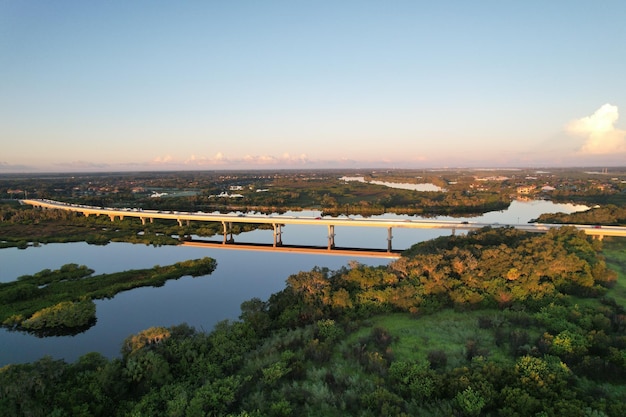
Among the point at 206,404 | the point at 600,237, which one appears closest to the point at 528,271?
the point at 206,404

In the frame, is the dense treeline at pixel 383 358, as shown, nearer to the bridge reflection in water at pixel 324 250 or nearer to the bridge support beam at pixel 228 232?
the bridge reflection in water at pixel 324 250

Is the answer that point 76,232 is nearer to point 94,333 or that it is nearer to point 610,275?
point 94,333

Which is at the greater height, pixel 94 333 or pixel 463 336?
pixel 463 336

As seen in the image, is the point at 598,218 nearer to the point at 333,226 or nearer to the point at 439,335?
the point at 333,226

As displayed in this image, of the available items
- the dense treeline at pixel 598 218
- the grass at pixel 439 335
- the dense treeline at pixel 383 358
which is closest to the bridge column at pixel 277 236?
the dense treeline at pixel 383 358

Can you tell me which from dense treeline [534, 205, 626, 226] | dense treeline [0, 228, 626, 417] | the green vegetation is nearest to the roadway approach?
dense treeline [534, 205, 626, 226]

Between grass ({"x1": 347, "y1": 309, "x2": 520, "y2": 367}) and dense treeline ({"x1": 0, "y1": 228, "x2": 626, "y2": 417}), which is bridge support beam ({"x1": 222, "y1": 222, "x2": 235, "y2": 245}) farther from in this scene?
grass ({"x1": 347, "y1": 309, "x2": 520, "y2": 367})
